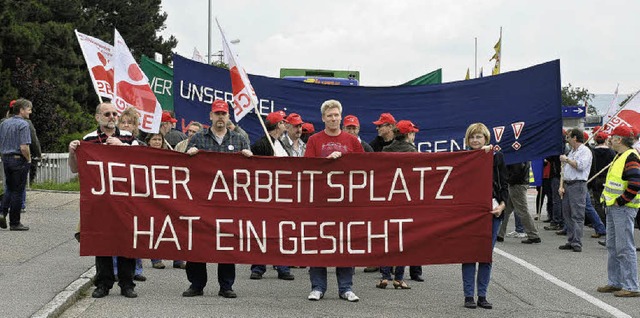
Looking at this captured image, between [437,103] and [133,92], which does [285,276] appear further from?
[437,103]

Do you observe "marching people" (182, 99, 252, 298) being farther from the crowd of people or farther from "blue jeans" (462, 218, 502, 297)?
"blue jeans" (462, 218, 502, 297)

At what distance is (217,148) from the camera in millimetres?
8352

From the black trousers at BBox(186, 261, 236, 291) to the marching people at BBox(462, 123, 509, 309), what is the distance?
2219mm

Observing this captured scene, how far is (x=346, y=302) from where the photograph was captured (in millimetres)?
8070

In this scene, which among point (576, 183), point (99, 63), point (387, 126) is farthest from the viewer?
point (576, 183)

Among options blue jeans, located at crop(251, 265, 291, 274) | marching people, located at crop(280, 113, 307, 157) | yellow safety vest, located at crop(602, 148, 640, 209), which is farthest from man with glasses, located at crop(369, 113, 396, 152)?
yellow safety vest, located at crop(602, 148, 640, 209)

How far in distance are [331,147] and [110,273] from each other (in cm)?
240

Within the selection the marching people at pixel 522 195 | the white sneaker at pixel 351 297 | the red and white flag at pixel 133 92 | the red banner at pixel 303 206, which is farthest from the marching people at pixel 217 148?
the marching people at pixel 522 195

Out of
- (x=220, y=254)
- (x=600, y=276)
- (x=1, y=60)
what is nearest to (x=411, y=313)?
(x=220, y=254)

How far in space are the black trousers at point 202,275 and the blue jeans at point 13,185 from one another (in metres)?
5.40

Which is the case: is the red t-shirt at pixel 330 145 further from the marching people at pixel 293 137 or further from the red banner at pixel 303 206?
the marching people at pixel 293 137

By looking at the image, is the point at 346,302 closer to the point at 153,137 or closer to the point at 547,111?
the point at 153,137

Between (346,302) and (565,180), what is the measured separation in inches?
244

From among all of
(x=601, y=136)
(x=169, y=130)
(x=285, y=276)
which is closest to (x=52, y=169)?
(x=169, y=130)
